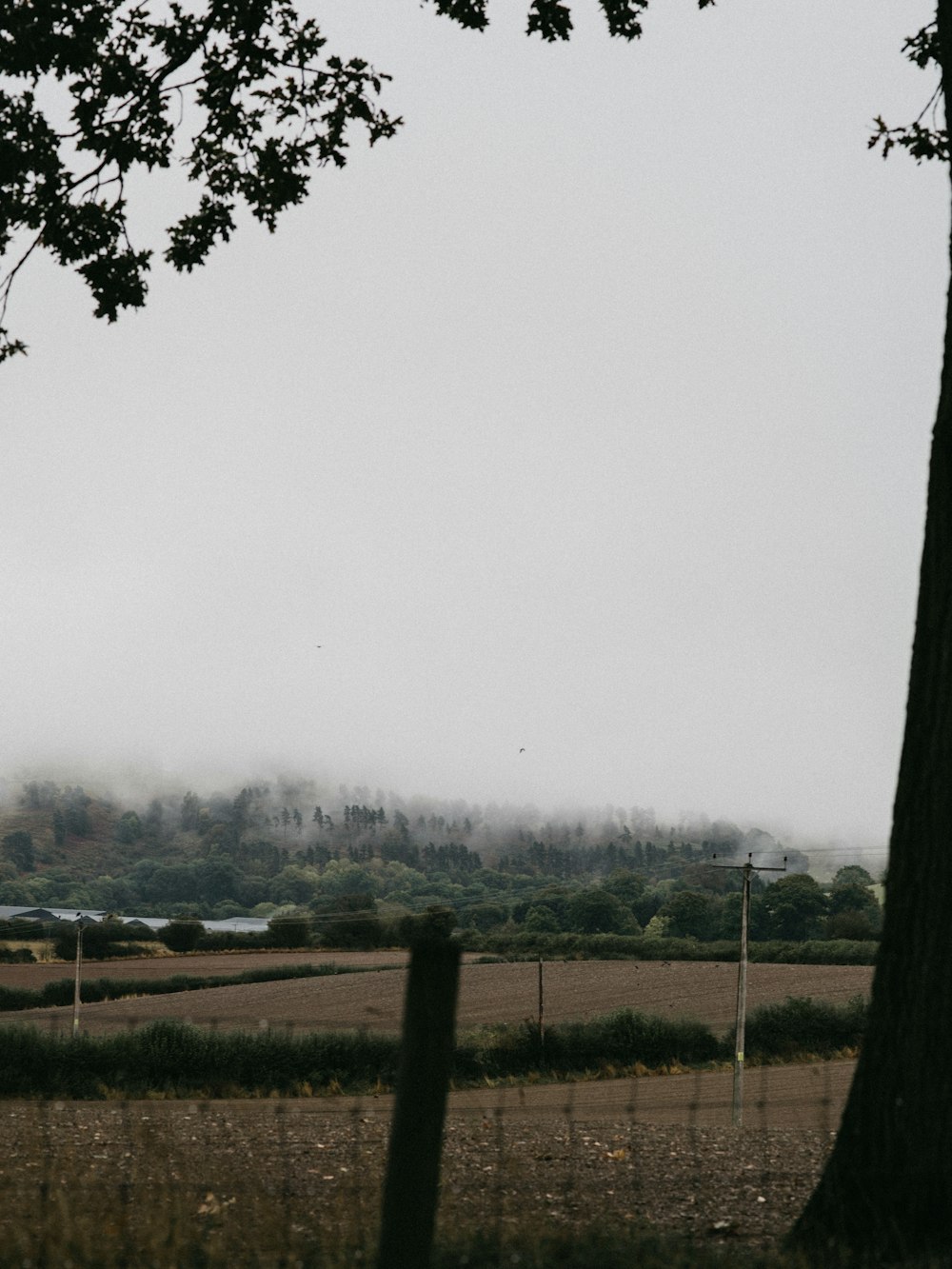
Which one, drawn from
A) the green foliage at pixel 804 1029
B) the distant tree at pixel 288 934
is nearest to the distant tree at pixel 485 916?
the distant tree at pixel 288 934

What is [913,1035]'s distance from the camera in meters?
5.55

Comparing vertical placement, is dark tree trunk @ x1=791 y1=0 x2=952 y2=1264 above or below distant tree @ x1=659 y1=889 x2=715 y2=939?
above

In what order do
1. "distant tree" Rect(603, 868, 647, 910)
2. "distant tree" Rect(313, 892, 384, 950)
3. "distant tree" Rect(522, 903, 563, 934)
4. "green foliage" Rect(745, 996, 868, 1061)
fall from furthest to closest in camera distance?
1. "distant tree" Rect(603, 868, 647, 910)
2. "distant tree" Rect(522, 903, 563, 934)
3. "distant tree" Rect(313, 892, 384, 950)
4. "green foliage" Rect(745, 996, 868, 1061)

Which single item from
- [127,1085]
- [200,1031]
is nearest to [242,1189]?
[127,1085]

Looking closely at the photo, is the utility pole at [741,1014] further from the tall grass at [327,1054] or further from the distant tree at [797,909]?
the distant tree at [797,909]

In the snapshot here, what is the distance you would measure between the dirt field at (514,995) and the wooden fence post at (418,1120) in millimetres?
35490

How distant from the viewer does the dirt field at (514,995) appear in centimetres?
4934

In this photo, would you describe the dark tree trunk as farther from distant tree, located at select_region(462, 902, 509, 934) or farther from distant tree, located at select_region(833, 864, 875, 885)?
distant tree, located at select_region(462, 902, 509, 934)

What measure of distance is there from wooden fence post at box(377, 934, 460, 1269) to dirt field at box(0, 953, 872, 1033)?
35490mm

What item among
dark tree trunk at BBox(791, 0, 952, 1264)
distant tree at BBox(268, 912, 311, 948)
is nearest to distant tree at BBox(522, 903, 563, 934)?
distant tree at BBox(268, 912, 311, 948)

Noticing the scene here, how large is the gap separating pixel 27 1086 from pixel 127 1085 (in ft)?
8.40

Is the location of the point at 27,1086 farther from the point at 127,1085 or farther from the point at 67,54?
the point at 67,54

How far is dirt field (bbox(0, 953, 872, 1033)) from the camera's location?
162 ft

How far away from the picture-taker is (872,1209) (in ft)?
17.8
